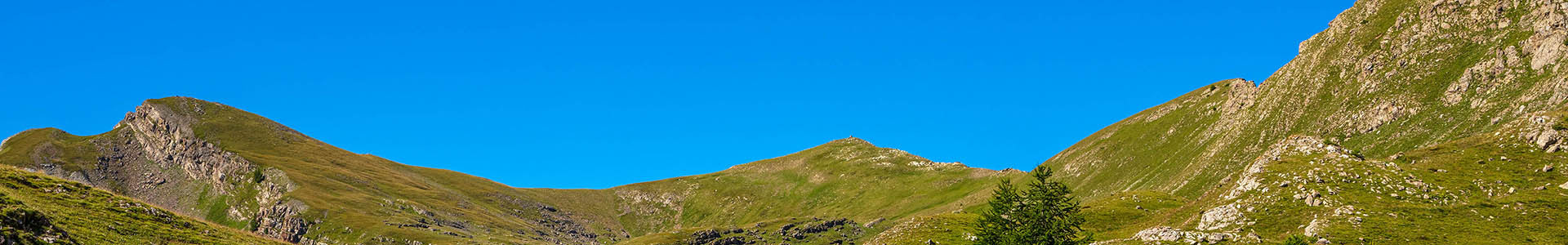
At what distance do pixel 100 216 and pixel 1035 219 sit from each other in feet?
224

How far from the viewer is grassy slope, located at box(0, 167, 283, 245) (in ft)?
212

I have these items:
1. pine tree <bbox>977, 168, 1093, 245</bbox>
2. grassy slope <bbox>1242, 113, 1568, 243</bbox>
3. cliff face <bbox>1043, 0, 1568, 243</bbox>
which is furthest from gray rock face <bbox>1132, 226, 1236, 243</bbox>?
pine tree <bbox>977, 168, 1093, 245</bbox>

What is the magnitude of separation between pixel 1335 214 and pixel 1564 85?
66583 millimetres

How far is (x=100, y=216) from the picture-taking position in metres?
69.2

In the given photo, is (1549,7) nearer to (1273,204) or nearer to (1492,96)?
(1492,96)

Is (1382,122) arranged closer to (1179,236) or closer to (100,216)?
(1179,236)

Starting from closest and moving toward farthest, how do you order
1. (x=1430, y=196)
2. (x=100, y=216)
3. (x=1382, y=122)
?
A: (x=100, y=216) → (x=1430, y=196) → (x=1382, y=122)

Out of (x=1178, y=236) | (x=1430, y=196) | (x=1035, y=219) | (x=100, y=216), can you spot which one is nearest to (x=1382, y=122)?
(x=1430, y=196)

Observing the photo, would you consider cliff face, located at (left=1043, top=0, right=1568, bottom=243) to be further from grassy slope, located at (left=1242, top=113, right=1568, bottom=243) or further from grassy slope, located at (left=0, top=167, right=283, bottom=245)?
grassy slope, located at (left=0, top=167, right=283, bottom=245)

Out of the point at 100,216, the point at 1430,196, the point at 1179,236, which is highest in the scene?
the point at 1430,196

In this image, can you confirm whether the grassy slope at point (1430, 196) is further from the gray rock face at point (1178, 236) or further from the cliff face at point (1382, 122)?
the gray rock face at point (1178, 236)

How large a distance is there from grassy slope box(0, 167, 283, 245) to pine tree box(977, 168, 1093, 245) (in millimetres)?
57326

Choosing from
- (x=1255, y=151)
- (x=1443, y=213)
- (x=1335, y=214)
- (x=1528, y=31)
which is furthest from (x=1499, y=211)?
(x=1255, y=151)

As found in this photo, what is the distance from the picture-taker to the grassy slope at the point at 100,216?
64688 millimetres
